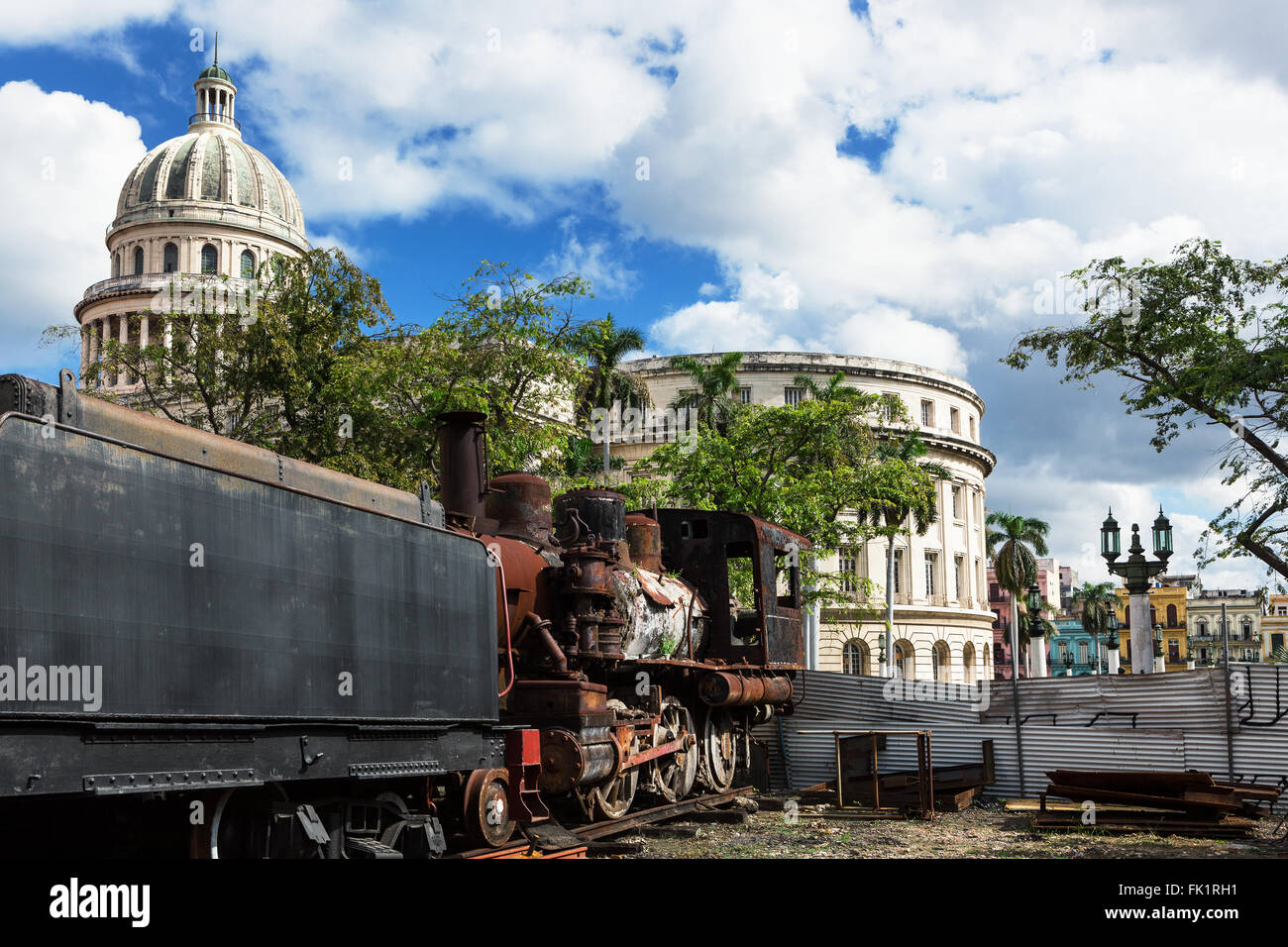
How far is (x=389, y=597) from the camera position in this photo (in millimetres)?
8039

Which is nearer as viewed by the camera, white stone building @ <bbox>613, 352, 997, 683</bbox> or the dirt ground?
the dirt ground

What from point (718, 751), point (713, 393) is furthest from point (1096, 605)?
point (718, 751)

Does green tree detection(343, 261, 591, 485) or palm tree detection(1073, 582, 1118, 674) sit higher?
green tree detection(343, 261, 591, 485)

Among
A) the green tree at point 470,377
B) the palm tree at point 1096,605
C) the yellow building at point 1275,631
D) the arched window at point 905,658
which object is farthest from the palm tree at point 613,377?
the yellow building at point 1275,631

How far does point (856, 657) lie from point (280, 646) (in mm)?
56510

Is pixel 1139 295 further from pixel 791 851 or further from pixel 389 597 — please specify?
pixel 389 597

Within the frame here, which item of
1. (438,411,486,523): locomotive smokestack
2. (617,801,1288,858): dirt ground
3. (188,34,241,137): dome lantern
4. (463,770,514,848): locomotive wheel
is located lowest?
(617,801,1288,858): dirt ground

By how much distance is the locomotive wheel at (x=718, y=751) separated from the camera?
16281mm

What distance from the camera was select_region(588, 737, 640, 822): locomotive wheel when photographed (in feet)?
40.6

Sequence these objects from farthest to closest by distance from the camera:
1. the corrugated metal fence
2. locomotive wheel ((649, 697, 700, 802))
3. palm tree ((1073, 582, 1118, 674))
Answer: palm tree ((1073, 582, 1118, 674))
the corrugated metal fence
locomotive wheel ((649, 697, 700, 802))

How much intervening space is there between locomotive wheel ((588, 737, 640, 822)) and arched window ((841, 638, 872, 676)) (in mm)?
48264

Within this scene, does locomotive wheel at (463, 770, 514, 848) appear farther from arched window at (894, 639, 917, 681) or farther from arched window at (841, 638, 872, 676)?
arched window at (894, 639, 917, 681)

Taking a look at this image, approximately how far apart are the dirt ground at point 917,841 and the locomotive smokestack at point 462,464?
3.64 metres

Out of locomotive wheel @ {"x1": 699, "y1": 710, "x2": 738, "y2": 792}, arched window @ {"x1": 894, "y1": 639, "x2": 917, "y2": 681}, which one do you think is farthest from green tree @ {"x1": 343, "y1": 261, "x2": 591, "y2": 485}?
arched window @ {"x1": 894, "y1": 639, "x2": 917, "y2": 681}
